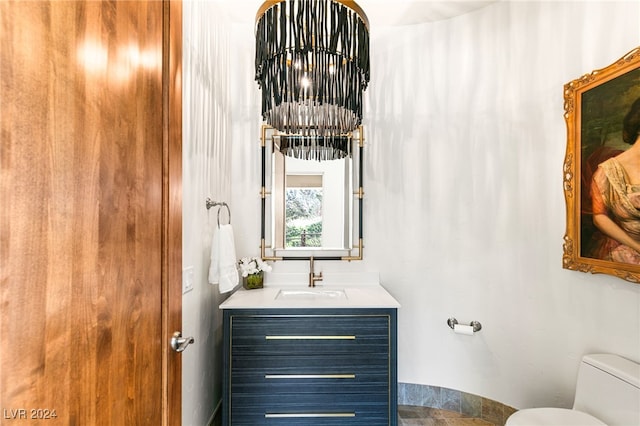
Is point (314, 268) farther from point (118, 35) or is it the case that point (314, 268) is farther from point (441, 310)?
point (118, 35)

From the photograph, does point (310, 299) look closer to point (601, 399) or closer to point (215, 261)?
point (215, 261)

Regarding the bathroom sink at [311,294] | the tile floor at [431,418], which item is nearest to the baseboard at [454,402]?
the tile floor at [431,418]

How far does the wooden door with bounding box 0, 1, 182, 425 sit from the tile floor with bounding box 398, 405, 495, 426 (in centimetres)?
164

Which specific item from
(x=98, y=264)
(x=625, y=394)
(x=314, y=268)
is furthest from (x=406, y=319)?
(x=98, y=264)

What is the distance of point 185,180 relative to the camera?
1.47 m

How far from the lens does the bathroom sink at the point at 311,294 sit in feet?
6.30

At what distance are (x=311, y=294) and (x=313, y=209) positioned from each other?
0.61m

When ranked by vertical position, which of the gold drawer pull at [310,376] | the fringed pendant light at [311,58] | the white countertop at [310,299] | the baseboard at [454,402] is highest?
the fringed pendant light at [311,58]

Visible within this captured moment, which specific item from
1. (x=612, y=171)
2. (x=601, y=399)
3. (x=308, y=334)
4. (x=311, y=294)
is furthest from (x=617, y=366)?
(x=311, y=294)

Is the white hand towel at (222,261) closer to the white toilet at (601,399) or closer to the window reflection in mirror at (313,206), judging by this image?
the window reflection in mirror at (313,206)

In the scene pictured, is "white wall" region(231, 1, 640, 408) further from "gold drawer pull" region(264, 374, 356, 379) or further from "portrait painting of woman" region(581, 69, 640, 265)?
"gold drawer pull" region(264, 374, 356, 379)

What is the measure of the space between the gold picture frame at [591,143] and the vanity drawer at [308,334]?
3.55 ft

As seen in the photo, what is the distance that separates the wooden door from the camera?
19.4 inches

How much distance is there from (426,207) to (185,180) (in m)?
1.61
